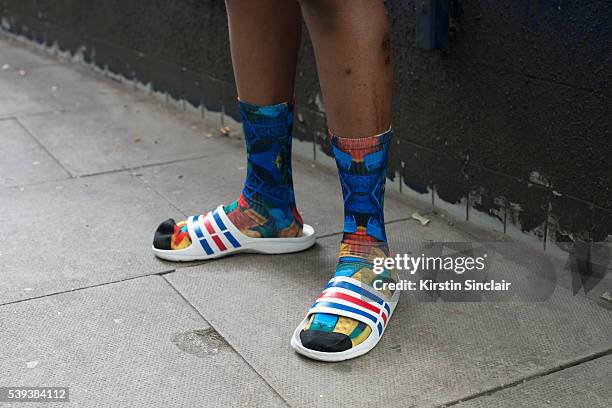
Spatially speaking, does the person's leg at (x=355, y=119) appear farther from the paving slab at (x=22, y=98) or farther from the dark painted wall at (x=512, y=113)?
the paving slab at (x=22, y=98)

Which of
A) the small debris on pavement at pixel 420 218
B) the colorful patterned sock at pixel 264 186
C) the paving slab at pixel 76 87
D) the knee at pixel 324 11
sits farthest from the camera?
the paving slab at pixel 76 87

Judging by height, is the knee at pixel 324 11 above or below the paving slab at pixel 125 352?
above

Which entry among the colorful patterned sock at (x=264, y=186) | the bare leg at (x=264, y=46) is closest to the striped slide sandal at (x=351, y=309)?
the colorful patterned sock at (x=264, y=186)

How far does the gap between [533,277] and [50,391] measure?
127 centimetres

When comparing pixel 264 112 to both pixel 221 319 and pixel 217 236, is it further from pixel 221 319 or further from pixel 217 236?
pixel 221 319

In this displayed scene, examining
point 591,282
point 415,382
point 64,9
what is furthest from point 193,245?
point 64,9

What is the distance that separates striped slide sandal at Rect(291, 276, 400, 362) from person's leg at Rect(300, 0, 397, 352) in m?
0.01

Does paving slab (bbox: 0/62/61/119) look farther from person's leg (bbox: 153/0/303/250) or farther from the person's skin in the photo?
the person's skin

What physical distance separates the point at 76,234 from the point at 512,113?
1368mm

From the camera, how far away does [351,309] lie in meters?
2.02

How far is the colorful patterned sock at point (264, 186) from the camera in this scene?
7.75 ft

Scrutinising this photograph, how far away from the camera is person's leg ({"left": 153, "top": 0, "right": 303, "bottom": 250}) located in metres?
2.28

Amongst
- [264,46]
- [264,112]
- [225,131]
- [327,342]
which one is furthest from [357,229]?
[225,131]

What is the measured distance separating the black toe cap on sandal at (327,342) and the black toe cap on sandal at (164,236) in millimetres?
695
